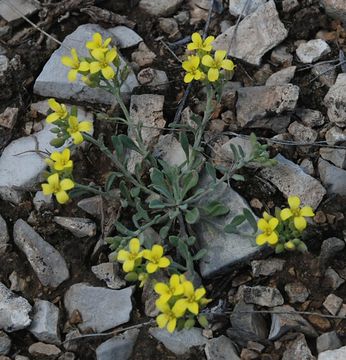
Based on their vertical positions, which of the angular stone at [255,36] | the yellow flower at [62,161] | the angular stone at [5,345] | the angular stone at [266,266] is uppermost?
the yellow flower at [62,161]

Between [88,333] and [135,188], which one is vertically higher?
[135,188]

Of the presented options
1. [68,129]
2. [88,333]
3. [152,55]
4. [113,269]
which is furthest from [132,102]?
[88,333]

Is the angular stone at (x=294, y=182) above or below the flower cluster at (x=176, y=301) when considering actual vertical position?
below

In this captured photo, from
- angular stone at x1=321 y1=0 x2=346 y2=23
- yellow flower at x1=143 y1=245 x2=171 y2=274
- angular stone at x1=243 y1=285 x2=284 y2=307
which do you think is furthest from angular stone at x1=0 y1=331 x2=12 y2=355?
angular stone at x1=321 y1=0 x2=346 y2=23

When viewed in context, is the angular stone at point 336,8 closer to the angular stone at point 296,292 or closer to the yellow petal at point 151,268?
the angular stone at point 296,292

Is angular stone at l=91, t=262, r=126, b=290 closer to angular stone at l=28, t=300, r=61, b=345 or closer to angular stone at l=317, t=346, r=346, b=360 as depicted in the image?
angular stone at l=28, t=300, r=61, b=345

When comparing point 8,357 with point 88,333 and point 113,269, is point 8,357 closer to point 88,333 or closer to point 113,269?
point 88,333

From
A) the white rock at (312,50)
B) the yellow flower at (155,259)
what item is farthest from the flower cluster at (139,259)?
the white rock at (312,50)

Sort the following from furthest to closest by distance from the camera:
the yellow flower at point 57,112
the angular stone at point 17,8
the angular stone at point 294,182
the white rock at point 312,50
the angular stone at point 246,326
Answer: the angular stone at point 17,8
the white rock at point 312,50
the angular stone at point 294,182
the yellow flower at point 57,112
the angular stone at point 246,326
